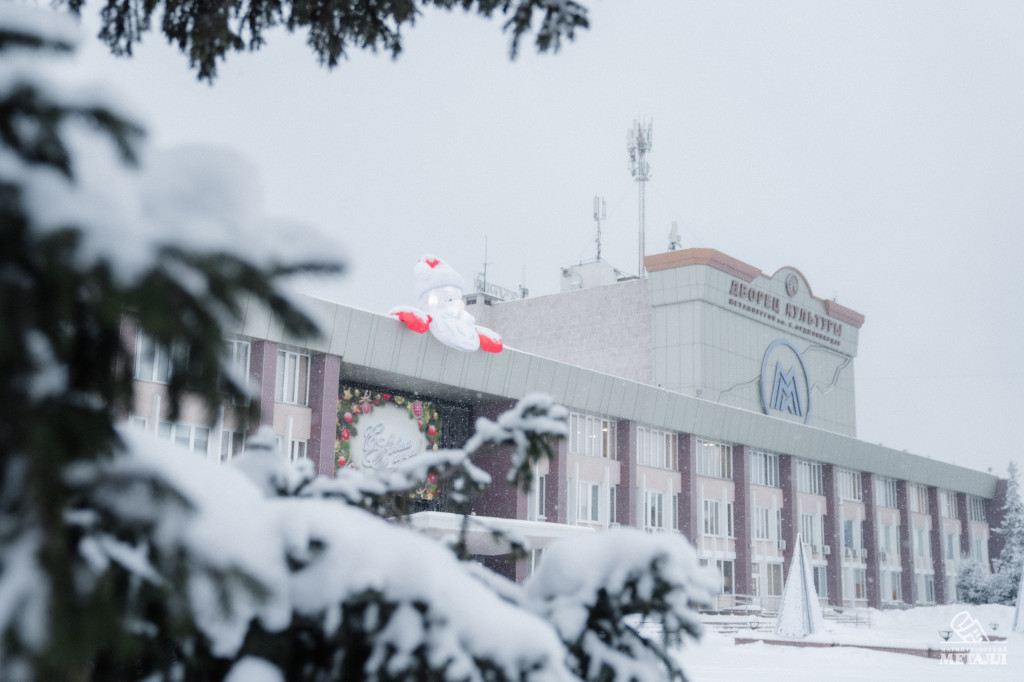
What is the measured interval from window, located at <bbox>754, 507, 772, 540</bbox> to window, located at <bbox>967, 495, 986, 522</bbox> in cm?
2769

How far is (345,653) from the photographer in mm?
2098

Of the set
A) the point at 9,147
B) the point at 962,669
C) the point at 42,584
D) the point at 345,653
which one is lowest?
the point at 962,669

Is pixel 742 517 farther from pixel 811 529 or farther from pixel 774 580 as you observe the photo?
pixel 811 529

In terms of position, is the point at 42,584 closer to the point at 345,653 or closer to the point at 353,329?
the point at 345,653

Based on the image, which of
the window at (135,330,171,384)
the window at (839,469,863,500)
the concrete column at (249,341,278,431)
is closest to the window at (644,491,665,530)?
the window at (839,469,863,500)

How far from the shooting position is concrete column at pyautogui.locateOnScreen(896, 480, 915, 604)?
58.4m

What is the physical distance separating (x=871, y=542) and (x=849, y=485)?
3.61m

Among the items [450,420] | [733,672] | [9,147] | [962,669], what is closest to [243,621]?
[9,147]

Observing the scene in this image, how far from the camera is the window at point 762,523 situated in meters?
47.4

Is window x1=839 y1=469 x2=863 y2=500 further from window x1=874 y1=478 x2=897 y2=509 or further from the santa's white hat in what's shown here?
the santa's white hat

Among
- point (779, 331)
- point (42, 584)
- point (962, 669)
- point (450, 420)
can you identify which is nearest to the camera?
point (42, 584)

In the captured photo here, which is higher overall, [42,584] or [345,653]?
[42,584]

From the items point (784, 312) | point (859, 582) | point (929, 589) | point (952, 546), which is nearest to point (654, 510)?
point (859, 582)

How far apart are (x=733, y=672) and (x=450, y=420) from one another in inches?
787
